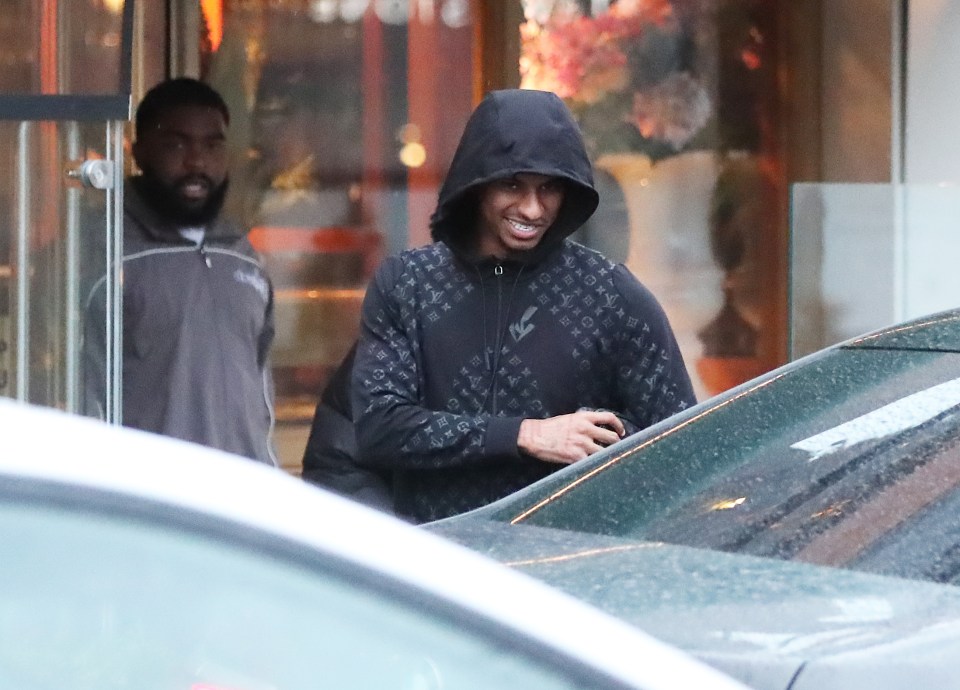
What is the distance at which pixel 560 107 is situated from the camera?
3639 millimetres

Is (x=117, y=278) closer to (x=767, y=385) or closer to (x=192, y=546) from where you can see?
(x=767, y=385)

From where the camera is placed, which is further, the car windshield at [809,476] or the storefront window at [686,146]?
the storefront window at [686,146]

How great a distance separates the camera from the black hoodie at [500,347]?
343cm

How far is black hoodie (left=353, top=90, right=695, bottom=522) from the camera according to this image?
11.2 feet

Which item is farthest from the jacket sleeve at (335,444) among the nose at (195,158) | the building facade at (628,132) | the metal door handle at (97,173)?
the building facade at (628,132)

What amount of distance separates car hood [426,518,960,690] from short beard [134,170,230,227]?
3029 mm

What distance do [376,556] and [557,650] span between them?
0.17 meters

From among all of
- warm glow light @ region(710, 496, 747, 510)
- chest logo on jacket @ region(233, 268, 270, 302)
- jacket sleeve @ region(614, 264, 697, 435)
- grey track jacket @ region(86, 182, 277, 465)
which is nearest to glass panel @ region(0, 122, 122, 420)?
grey track jacket @ region(86, 182, 277, 465)

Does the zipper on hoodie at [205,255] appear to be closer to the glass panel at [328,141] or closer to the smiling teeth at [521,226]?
the smiling teeth at [521,226]

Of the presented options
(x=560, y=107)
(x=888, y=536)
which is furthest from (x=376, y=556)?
(x=560, y=107)

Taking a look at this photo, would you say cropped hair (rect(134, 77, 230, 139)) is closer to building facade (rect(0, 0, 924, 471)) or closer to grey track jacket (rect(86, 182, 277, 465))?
grey track jacket (rect(86, 182, 277, 465))

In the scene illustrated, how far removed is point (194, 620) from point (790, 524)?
1388 millimetres

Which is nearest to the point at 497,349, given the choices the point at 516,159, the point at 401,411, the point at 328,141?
the point at 401,411

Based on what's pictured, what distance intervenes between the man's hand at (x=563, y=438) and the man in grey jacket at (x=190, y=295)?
83.1 inches
